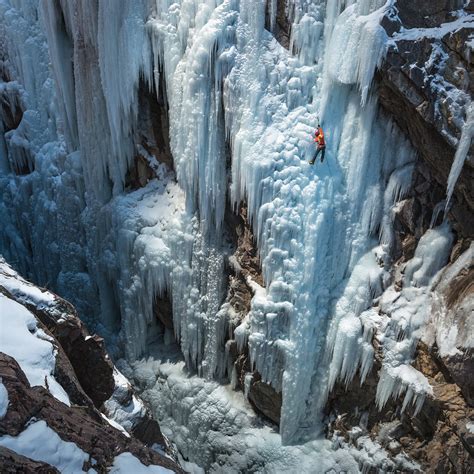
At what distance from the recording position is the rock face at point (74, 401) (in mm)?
3521

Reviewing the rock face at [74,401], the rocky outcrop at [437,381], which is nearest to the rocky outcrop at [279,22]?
the rocky outcrop at [437,381]

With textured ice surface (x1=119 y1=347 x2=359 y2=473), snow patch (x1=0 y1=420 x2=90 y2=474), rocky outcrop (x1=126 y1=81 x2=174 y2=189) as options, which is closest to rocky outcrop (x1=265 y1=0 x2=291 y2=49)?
rocky outcrop (x1=126 y1=81 x2=174 y2=189)

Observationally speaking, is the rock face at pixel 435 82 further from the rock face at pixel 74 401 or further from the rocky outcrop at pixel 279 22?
the rock face at pixel 74 401

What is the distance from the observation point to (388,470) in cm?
707

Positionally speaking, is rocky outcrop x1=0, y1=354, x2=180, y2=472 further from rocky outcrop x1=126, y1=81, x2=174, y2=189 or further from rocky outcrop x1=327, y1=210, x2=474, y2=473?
rocky outcrop x1=126, y1=81, x2=174, y2=189

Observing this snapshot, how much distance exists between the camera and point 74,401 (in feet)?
14.4

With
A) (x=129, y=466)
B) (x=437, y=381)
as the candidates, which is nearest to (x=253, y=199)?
(x=437, y=381)

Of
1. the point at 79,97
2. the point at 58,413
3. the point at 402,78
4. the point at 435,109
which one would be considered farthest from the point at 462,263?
the point at 79,97

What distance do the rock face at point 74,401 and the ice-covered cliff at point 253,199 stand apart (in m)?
2.57

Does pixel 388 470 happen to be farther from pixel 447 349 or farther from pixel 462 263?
pixel 462 263

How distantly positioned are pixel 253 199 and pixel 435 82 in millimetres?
2778

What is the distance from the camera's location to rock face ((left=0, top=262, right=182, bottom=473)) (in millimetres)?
3521

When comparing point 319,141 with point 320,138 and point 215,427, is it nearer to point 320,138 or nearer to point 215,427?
point 320,138

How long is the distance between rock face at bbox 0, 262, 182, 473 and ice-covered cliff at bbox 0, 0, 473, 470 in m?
2.57
